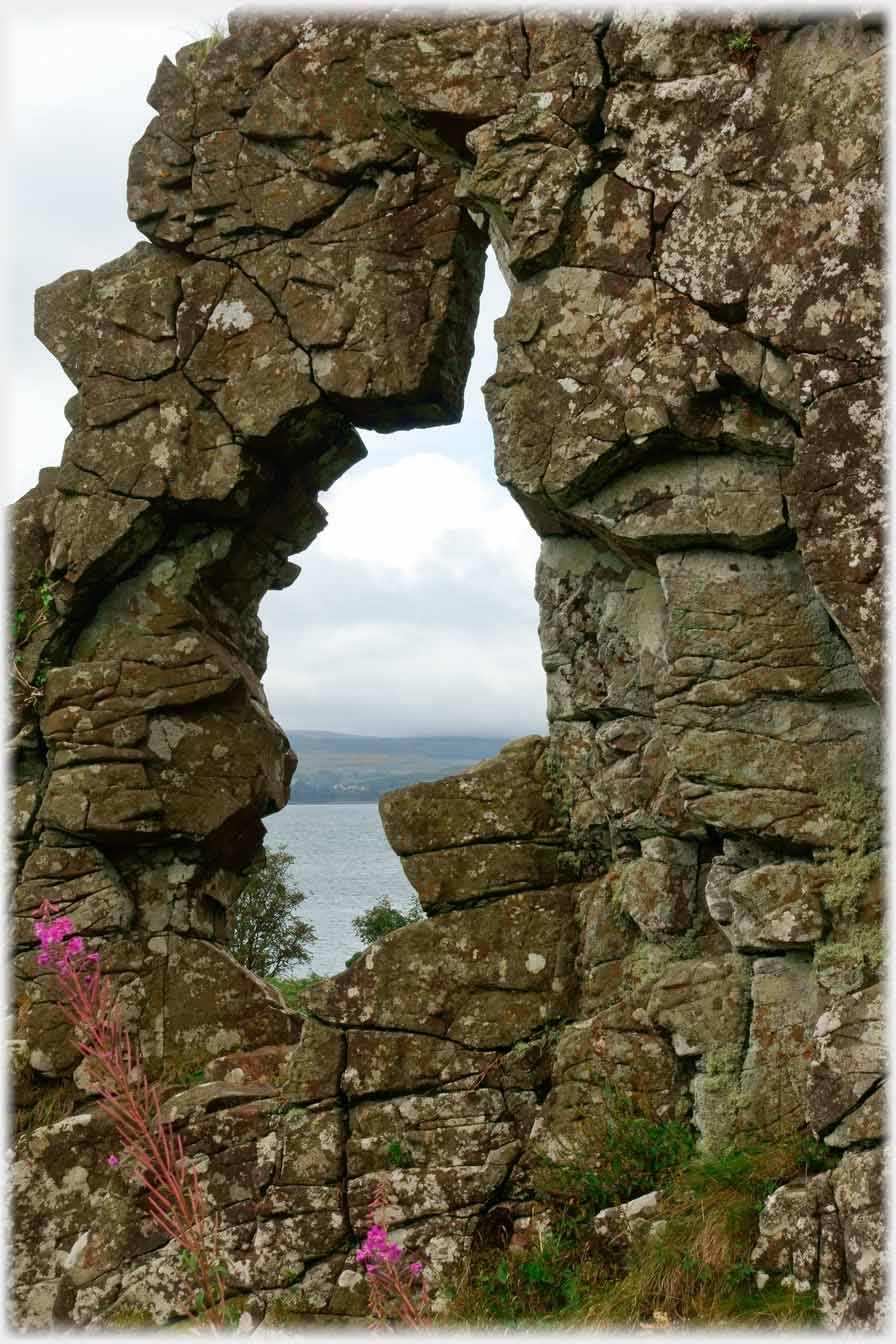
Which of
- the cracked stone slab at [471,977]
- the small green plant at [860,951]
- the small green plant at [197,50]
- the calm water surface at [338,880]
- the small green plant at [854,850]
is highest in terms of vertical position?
the small green plant at [197,50]

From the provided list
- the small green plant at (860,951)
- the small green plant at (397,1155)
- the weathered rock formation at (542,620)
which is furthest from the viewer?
the small green plant at (397,1155)

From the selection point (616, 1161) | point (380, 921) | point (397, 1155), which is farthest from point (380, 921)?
point (616, 1161)

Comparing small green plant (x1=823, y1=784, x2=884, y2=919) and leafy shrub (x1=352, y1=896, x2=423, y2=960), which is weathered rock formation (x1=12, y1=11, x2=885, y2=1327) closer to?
small green plant (x1=823, y1=784, x2=884, y2=919)

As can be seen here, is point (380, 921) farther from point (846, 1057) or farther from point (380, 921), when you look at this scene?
point (846, 1057)

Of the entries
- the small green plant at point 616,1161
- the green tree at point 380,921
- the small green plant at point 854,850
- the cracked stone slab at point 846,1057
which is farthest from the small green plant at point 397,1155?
the green tree at point 380,921

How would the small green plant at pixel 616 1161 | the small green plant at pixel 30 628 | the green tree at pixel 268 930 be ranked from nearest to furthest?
1. the small green plant at pixel 616 1161
2. the small green plant at pixel 30 628
3. the green tree at pixel 268 930

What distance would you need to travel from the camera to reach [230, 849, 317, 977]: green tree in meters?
18.2

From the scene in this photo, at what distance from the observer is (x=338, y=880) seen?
133 feet

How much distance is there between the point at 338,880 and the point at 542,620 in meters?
31.4

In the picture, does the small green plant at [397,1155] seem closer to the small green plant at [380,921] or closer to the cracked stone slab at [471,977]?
the cracked stone slab at [471,977]

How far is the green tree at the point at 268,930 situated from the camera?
1822 cm

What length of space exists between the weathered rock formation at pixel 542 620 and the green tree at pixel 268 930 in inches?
267

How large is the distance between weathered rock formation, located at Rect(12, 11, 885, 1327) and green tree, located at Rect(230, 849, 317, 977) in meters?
6.79

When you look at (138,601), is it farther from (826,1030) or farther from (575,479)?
(826,1030)
